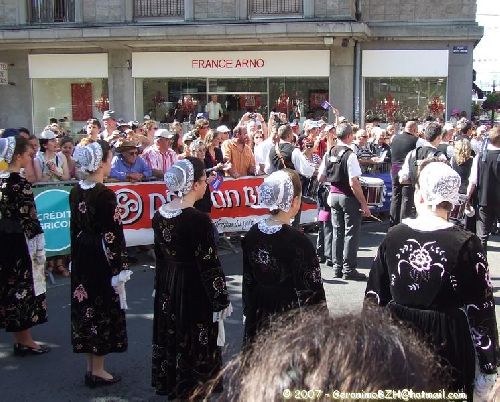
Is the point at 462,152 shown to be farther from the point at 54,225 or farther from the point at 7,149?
the point at 7,149

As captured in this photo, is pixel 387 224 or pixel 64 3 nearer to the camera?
pixel 387 224

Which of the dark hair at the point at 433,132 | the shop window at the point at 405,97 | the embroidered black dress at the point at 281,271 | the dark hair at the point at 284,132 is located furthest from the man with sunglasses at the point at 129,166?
the shop window at the point at 405,97

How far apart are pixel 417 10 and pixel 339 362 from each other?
20.9 metres

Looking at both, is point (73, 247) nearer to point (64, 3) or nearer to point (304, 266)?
point (304, 266)

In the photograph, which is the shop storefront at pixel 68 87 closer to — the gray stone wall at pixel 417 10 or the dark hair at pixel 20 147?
the gray stone wall at pixel 417 10

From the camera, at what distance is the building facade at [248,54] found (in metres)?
19.9

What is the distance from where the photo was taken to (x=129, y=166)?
8.39 metres

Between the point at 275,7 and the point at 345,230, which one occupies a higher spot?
the point at 275,7

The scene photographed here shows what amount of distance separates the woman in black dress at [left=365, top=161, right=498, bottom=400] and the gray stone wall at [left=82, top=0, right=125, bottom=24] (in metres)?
19.8

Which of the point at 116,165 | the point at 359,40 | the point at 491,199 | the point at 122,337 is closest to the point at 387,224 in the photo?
the point at 491,199

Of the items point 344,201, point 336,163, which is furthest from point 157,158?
Result: point 344,201

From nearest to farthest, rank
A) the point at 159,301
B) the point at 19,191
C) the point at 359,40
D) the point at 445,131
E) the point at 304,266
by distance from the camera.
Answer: the point at 304,266
the point at 159,301
the point at 19,191
the point at 445,131
the point at 359,40

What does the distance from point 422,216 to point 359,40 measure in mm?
17949

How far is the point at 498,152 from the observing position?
7.45 m
